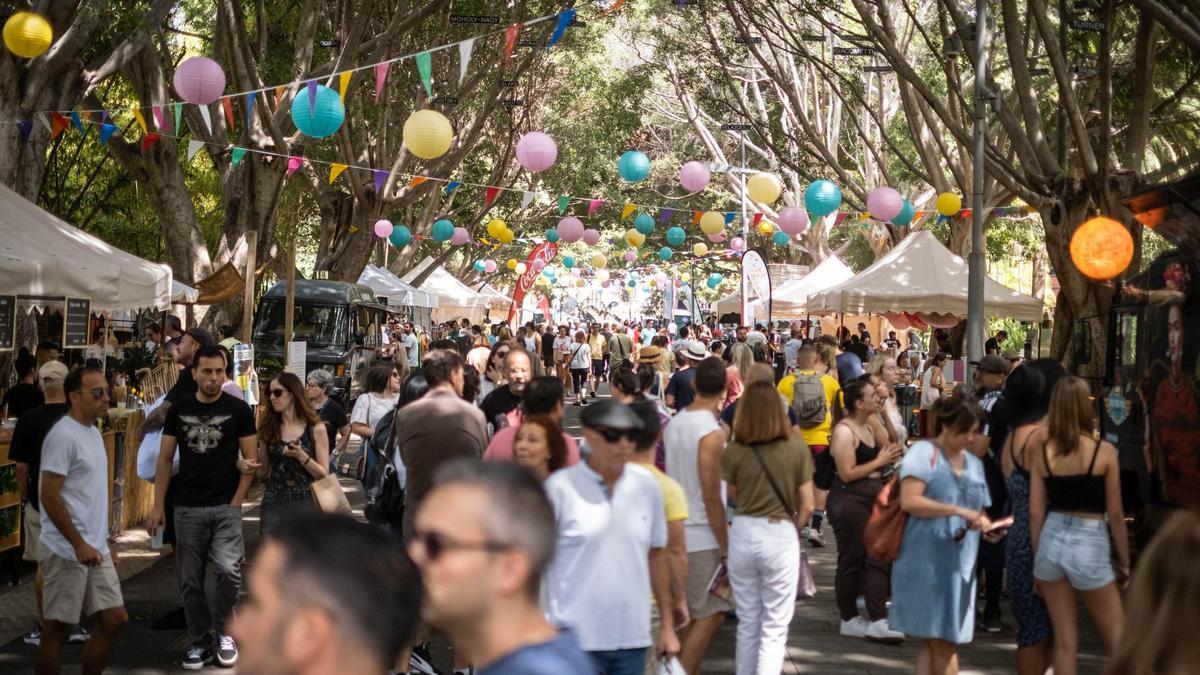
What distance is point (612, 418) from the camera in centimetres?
507

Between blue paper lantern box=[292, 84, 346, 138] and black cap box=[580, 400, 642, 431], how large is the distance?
9.98 meters

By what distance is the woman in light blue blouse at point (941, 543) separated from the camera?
247 inches

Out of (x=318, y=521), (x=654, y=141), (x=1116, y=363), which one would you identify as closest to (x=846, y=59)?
(x=654, y=141)

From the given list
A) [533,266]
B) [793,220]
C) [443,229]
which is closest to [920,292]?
[793,220]

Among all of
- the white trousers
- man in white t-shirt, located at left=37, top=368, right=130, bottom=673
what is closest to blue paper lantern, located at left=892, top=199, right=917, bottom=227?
the white trousers

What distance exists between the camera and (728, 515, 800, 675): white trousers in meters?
6.34

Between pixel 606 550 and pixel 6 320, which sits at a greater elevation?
pixel 6 320

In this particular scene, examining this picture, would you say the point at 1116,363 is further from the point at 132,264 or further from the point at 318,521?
the point at 318,521

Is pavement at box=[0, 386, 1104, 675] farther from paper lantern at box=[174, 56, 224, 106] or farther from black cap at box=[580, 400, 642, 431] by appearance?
paper lantern at box=[174, 56, 224, 106]

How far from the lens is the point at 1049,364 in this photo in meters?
8.05

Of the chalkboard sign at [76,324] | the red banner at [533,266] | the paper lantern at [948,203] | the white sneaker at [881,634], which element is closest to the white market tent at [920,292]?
the paper lantern at [948,203]

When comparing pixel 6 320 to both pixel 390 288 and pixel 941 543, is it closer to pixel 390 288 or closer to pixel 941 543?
pixel 941 543

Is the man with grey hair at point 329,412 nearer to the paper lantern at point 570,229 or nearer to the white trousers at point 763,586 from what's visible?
the white trousers at point 763,586

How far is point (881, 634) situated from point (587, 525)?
13.9 ft
